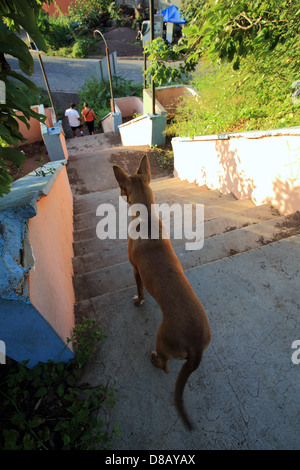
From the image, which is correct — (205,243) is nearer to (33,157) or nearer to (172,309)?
(172,309)

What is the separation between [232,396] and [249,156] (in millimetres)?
3763

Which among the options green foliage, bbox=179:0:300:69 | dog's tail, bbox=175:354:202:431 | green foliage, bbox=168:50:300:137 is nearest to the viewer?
dog's tail, bbox=175:354:202:431

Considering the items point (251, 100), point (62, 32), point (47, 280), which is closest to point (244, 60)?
point (251, 100)

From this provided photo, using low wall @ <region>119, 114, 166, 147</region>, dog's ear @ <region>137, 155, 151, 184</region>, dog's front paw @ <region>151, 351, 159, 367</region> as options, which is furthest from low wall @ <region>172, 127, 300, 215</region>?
low wall @ <region>119, 114, 166, 147</region>

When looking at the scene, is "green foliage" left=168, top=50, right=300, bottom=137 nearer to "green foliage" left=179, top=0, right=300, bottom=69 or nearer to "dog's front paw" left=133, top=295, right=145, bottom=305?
"green foliage" left=179, top=0, right=300, bottom=69

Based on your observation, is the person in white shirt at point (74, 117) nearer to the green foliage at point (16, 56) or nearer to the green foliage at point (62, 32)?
the green foliage at point (16, 56)

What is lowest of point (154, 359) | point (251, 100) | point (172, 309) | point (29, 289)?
point (154, 359)

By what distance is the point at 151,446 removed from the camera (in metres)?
2.02

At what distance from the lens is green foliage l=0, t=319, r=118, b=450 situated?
1.87 metres
